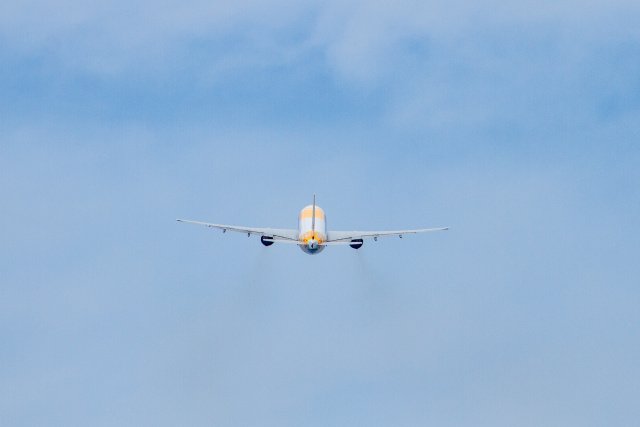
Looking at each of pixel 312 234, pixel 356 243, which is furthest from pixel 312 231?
pixel 356 243

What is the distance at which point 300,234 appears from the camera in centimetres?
16500

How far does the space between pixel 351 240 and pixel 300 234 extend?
8778 mm

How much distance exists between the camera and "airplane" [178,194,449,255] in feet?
531

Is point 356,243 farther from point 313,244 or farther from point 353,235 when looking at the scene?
point 313,244

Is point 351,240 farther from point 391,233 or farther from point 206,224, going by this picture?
point 206,224

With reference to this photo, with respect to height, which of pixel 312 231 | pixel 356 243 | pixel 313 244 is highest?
pixel 356 243

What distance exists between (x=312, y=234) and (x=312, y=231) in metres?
1.00

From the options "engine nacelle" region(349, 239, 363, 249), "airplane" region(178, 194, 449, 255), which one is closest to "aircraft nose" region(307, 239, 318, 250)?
"airplane" region(178, 194, 449, 255)

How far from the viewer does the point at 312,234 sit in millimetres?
161875

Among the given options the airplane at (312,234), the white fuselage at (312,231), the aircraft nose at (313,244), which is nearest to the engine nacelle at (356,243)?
the airplane at (312,234)

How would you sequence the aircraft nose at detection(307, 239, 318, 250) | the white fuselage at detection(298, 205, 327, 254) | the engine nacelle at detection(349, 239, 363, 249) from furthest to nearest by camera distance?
1. the engine nacelle at detection(349, 239, 363, 249)
2. the white fuselage at detection(298, 205, 327, 254)
3. the aircraft nose at detection(307, 239, 318, 250)

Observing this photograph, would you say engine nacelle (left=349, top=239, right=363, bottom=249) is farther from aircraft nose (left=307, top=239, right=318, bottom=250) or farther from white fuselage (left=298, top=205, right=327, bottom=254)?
aircraft nose (left=307, top=239, right=318, bottom=250)

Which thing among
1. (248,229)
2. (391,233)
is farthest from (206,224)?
(391,233)

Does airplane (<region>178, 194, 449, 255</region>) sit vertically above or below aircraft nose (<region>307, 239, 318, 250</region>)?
above
